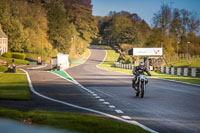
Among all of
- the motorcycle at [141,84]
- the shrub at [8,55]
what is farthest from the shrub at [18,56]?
the motorcycle at [141,84]

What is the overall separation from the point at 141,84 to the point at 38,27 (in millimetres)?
96494

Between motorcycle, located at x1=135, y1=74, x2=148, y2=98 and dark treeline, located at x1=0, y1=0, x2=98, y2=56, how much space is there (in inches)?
3251

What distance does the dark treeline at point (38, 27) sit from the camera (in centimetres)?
10044

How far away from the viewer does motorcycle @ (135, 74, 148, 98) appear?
1905cm

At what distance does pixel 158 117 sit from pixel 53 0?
400ft

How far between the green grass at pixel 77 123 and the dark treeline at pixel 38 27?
90.2 m

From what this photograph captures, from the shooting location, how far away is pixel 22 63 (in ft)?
305

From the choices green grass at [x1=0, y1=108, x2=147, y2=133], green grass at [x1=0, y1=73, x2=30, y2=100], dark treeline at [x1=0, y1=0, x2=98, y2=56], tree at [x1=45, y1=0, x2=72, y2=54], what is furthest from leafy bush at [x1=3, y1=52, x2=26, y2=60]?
green grass at [x1=0, y1=108, x2=147, y2=133]

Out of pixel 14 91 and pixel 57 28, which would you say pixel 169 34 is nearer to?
pixel 57 28

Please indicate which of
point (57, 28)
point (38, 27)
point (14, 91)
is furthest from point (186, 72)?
point (57, 28)

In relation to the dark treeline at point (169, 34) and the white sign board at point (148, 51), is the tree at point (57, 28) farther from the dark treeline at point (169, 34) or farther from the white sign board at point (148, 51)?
the white sign board at point (148, 51)

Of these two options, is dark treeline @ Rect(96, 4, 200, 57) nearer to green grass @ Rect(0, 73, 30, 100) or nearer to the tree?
the tree

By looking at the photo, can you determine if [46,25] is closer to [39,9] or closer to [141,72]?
[39,9]

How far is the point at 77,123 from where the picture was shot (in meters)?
9.59
